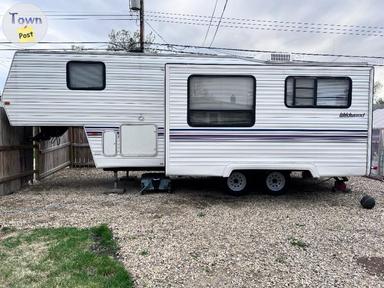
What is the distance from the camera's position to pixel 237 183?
7.70 metres

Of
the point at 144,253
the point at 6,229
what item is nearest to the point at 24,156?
the point at 6,229

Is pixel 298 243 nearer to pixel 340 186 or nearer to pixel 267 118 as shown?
pixel 267 118

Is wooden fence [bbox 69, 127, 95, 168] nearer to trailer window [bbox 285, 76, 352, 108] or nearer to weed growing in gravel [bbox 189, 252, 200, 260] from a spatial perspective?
trailer window [bbox 285, 76, 352, 108]

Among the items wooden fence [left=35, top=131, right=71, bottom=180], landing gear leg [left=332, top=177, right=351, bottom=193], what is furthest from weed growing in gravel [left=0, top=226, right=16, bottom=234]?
landing gear leg [left=332, top=177, right=351, bottom=193]

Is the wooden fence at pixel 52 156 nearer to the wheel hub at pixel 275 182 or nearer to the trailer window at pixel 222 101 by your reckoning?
the trailer window at pixel 222 101

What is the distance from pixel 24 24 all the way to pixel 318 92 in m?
6.62

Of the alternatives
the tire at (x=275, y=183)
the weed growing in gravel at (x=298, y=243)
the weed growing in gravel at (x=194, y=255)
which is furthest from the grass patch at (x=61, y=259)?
the tire at (x=275, y=183)

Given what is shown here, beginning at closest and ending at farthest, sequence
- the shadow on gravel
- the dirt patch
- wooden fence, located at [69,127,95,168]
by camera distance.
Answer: the dirt patch < the shadow on gravel < wooden fence, located at [69,127,95,168]

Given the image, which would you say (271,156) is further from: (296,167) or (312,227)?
(312,227)

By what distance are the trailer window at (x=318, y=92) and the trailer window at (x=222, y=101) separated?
0.77 metres

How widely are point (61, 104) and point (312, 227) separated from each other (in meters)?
5.55

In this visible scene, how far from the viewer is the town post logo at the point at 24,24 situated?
8.36 metres

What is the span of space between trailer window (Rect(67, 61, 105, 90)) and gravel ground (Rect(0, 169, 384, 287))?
233 cm

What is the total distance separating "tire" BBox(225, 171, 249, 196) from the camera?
7664 mm
